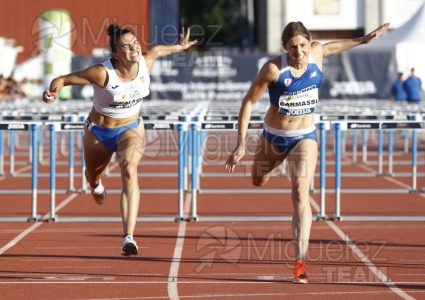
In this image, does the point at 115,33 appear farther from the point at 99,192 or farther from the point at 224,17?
the point at 224,17

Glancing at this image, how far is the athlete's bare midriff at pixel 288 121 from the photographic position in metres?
9.93

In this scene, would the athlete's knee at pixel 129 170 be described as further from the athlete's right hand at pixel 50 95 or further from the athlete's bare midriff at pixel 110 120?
the athlete's right hand at pixel 50 95

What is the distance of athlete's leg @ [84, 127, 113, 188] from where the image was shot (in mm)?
10797

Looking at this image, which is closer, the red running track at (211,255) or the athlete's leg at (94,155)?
the red running track at (211,255)

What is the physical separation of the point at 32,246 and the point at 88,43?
46812 mm

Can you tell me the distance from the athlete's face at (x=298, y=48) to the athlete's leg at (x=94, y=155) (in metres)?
1.97

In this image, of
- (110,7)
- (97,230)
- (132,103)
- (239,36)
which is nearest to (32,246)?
(97,230)

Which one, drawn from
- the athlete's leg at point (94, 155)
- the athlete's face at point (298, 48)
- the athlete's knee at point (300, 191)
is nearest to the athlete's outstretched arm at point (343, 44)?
the athlete's face at point (298, 48)

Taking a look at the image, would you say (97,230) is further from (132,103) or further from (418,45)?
(418,45)

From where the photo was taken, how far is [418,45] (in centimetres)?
3650

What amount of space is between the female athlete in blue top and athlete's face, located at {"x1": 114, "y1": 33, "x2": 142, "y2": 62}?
0.98m

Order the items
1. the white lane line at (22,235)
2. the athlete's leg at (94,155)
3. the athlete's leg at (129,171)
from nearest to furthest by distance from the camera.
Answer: the athlete's leg at (129,171), the athlete's leg at (94,155), the white lane line at (22,235)

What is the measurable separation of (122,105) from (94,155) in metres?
0.70

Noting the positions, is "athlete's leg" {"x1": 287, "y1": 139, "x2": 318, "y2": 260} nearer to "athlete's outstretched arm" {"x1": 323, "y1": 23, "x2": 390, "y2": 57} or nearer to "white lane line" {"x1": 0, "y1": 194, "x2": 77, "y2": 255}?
"athlete's outstretched arm" {"x1": 323, "y1": 23, "x2": 390, "y2": 57}
